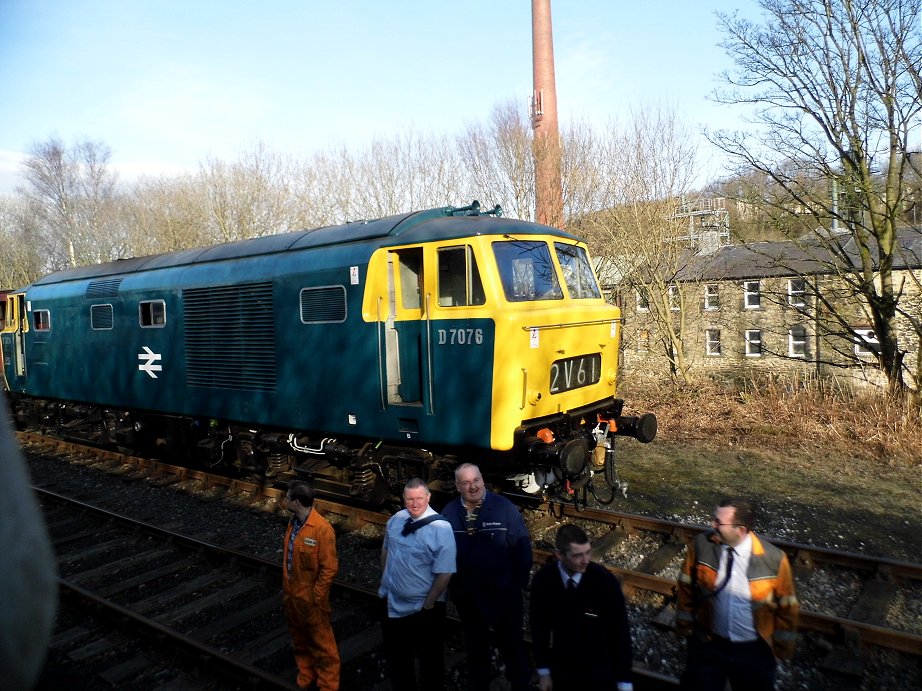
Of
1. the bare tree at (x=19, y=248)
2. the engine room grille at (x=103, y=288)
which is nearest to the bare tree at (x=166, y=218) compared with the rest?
the bare tree at (x=19, y=248)

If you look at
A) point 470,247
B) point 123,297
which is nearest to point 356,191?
point 123,297

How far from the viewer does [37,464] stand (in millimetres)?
12453

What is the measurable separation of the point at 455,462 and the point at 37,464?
9.55 meters

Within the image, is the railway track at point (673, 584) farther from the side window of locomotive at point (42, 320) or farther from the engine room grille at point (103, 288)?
the side window of locomotive at point (42, 320)

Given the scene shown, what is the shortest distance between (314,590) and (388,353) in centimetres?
311

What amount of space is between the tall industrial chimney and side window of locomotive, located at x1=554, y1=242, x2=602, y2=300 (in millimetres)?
10239

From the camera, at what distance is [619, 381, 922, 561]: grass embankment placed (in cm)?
807

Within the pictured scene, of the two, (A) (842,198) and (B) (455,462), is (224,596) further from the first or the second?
(A) (842,198)

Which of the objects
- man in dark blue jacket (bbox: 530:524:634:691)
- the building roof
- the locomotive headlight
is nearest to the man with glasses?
man in dark blue jacket (bbox: 530:524:634:691)

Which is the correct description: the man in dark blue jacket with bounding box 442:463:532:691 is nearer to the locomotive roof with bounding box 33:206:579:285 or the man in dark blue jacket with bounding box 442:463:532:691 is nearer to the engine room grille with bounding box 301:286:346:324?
the locomotive roof with bounding box 33:206:579:285

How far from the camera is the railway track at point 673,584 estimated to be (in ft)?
16.2

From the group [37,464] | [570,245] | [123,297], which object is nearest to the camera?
[570,245]

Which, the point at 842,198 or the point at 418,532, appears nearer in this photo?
the point at 418,532

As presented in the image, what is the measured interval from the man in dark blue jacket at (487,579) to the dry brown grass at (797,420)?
348 inches
